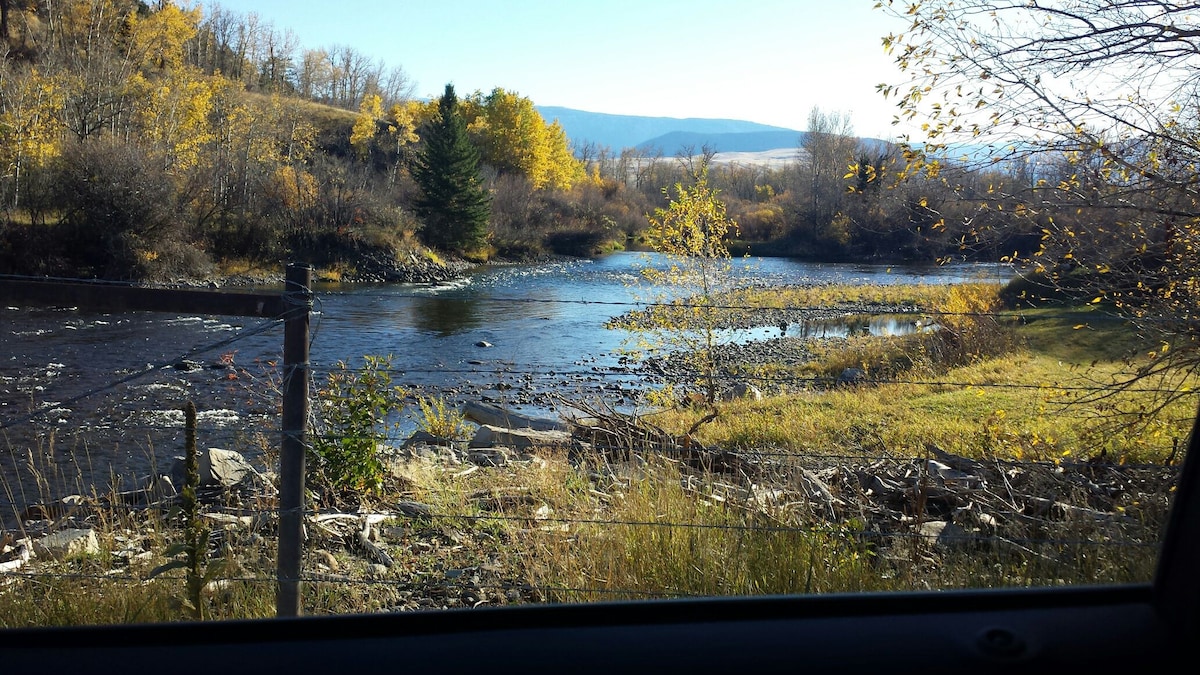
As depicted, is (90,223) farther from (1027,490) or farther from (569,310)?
(1027,490)

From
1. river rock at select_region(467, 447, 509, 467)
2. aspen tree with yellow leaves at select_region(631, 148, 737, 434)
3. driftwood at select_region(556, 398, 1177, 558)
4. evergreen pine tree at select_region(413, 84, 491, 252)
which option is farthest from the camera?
evergreen pine tree at select_region(413, 84, 491, 252)

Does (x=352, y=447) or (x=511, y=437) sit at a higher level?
(x=352, y=447)

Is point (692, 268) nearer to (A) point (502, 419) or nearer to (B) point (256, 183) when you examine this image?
(A) point (502, 419)

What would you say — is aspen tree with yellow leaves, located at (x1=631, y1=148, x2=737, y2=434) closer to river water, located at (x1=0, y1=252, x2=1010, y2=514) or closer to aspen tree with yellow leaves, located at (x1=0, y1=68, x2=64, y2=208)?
river water, located at (x1=0, y1=252, x2=1010, y2=514)

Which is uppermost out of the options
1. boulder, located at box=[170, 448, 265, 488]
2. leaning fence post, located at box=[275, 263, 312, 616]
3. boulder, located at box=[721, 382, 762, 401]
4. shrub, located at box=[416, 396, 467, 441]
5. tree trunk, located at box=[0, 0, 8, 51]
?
tree trunk, located at box=[0, 0, 8, 51]

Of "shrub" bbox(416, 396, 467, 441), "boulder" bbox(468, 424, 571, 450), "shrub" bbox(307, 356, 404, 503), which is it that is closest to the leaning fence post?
"shrub" bbox(307, 356, 404, 503)

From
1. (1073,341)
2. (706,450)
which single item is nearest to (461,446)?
(706,450)

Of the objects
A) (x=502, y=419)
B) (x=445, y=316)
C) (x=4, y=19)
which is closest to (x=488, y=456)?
(x=502, y=419)

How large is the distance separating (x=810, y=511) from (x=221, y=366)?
14137mm

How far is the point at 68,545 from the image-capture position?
5277 mm

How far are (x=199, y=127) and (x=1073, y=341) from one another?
3987 cm

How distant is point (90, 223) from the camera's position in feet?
105

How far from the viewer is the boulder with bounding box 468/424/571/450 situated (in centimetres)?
1016

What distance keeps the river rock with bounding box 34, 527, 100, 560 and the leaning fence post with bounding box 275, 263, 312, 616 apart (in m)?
2.16
